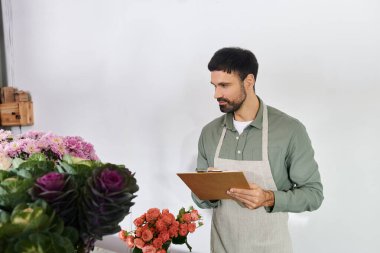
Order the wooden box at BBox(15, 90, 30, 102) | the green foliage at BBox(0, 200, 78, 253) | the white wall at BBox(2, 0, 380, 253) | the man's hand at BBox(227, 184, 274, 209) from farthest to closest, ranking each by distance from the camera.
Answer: the wooden box at BBox(15, 90, 30, 102) < the white wall at BBox(2, 0, 380, 253) < the man's hand at BBox(227, 184, 274, 209) < the green foliage at BBox(0, 200, 78, 253)

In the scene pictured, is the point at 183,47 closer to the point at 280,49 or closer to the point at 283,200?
the point at 280,49

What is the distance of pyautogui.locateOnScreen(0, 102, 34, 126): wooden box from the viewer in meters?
3.40

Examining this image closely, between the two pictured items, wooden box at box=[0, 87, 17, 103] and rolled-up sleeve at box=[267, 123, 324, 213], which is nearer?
rolled-up sleeve at box=[267, 123, 324, 213]

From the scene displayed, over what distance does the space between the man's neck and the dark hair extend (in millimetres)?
115

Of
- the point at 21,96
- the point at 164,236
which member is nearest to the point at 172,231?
the point at 164,236

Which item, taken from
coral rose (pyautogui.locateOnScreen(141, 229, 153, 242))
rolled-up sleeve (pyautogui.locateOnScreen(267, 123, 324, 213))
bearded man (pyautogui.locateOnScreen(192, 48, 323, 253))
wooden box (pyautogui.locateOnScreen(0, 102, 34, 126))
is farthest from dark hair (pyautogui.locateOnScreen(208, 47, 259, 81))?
wooden box (pyautogui.locateOnScreen(0, 102, 34, 126))

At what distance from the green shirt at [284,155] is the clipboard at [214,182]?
8.0 inches

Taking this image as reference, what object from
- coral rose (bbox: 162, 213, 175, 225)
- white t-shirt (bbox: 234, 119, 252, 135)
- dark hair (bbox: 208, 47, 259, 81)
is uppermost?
dark hair (bbox: 208, 47, 259, 81)

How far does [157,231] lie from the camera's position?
3.81ft

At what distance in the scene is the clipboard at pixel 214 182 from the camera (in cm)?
136

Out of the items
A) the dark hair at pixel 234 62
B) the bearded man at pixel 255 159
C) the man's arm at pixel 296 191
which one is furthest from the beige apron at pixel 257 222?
the dark hair at pixel 234 62

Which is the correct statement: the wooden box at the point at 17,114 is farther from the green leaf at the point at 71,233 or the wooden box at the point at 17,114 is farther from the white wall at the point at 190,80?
the green leaf at the point at 71,233

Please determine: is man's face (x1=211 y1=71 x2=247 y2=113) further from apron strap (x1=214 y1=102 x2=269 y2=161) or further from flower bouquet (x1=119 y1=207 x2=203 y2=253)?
flower bouquet (x1=119 y1=207 x2=203 y2=253)

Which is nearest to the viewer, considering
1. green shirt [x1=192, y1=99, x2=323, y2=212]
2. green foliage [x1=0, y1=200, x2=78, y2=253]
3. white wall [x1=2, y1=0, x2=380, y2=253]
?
green foliage [x1=0, y1=200, x2=78, y2=253]
